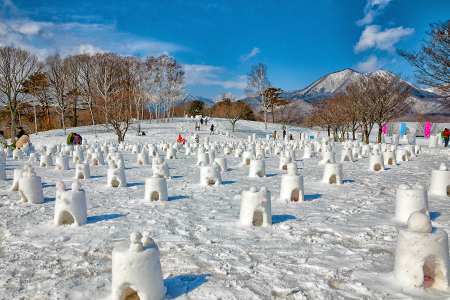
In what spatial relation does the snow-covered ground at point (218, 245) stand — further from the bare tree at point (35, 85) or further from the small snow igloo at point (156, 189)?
the bare tree at point (35, 85)

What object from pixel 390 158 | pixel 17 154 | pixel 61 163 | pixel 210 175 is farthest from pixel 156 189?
pixel 17 154

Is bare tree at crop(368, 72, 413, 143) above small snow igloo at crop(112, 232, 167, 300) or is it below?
above

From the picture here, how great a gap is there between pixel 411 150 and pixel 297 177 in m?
12.1

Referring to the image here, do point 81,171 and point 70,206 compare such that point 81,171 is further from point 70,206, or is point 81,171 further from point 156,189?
point 70,206

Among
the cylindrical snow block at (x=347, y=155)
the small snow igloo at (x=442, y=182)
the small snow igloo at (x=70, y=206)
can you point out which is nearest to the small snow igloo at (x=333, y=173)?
the small snow igloo at (x=442, y=182)

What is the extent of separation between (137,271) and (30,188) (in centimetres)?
434

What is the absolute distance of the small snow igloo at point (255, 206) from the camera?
169 inches

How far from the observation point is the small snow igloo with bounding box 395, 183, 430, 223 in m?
4.50

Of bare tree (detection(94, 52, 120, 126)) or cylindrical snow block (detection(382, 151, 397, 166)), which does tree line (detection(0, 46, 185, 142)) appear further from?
cylindrical snow block (detection(382, 151, 397, 166))

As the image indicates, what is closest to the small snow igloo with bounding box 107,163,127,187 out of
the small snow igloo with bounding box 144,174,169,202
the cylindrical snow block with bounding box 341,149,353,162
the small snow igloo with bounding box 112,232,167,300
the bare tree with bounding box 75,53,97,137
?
the small snow igloo with bounding box 144,174,169,202

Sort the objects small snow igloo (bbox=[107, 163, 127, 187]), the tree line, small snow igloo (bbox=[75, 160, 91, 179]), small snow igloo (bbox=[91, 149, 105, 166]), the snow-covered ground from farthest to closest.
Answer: the tree line → small snow igloo (bbox=[91, 149, 105, 166]) → small snow igloo (bbox=[75, 160, 91, 179]) → small snow igloo (bbox=[107, 163, 127, 187]) → the snow-covered ground

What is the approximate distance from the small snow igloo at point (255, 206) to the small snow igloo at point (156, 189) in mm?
2051

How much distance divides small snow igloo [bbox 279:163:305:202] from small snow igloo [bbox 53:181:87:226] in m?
3.70

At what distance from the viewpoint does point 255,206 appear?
429 centimetres
